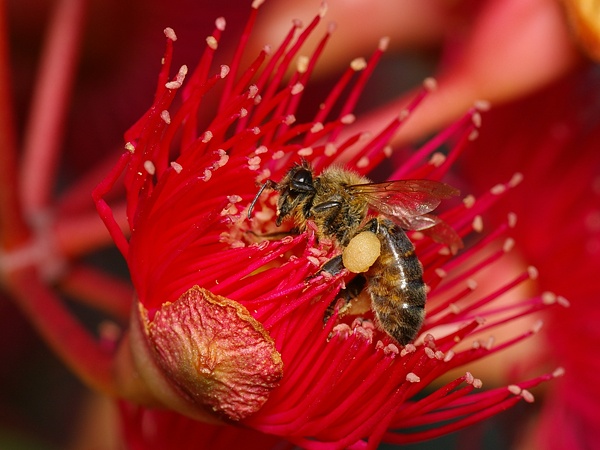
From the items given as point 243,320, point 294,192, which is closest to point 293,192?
point 294,192

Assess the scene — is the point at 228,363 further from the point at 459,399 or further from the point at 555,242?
the point at 555,242

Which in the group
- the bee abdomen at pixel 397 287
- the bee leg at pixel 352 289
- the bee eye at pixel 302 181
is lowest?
the bee abdomen at pixel 397 287

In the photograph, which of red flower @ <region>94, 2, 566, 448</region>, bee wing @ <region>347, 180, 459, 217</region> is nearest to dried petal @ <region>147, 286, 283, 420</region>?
red flower @ <region>94, 2, 566, 448</region>

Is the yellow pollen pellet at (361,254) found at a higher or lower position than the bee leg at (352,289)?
higher

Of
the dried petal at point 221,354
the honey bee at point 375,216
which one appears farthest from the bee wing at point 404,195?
the dried petal at point 221,354

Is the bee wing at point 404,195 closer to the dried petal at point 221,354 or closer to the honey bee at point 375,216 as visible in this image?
the honey bee at point 375,216
